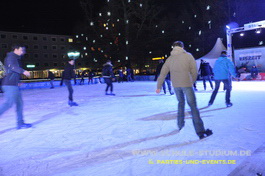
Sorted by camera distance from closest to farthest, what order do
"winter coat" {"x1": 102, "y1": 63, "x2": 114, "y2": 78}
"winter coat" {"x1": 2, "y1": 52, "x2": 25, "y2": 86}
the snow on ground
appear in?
the snow on ground, "winter coat" {"x1": 2, "y1": 52, "x2": 25, "y2": 86}, "winter coat" {"x1": 102, "y1": 63, "x2": 114, "y2": 78}

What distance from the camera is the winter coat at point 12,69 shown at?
4045 millimetres

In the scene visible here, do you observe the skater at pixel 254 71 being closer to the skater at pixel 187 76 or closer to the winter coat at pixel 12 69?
the skater at pixel 187 76

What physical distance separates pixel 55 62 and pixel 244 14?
1450 inches

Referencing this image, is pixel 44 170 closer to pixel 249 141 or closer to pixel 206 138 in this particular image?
pixel 206 138

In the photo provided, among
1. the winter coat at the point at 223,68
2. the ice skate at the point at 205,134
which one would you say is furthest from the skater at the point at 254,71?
the ice skate at the point at 205,134

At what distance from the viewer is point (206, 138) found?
11.1 feet

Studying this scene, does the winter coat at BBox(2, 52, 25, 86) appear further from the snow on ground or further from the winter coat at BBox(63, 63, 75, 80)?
the winter coat at BBox(63, 63, 75, 80)

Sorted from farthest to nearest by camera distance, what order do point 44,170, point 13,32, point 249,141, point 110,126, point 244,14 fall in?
point 13,32, point 244,14, point 110,126, point 249,141, point 44,170

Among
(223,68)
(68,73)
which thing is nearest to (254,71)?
(223,68)

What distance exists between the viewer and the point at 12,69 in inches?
159

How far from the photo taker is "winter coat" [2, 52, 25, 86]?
4.05 m

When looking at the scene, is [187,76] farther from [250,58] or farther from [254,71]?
[250,58]

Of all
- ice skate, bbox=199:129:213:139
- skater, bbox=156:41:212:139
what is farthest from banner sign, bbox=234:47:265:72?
skater, bbox=156:41:212:139

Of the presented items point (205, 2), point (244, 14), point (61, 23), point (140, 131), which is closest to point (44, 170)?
point (140, 131)
